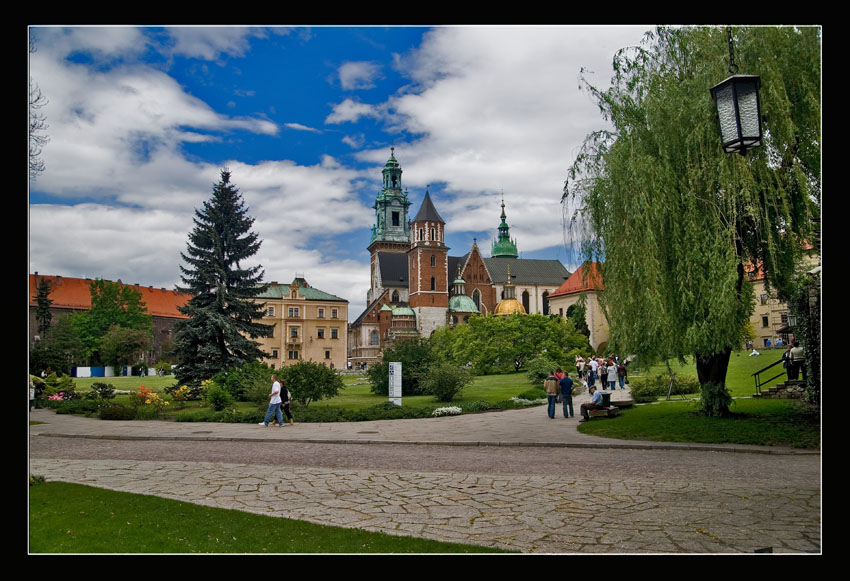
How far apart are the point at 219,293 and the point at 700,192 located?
22405mm

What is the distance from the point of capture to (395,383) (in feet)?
77.9

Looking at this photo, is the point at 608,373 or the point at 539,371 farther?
the point at 539,371

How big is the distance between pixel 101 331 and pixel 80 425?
1875 inches

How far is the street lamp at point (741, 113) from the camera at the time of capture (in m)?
5.49

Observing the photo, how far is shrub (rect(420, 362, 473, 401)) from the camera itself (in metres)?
25.3

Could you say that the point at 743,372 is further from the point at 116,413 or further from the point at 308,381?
the point at 116,413

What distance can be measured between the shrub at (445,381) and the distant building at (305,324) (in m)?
47.9

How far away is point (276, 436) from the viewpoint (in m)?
15.8

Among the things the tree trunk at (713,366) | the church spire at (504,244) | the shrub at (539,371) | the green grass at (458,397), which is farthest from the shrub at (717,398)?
the church spire at (504,244)

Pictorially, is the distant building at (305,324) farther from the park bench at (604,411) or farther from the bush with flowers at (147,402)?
the park bench at (604,411)

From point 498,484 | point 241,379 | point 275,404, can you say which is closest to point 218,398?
point 241,379

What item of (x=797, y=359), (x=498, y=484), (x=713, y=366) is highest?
(x=713, y=366)
